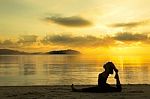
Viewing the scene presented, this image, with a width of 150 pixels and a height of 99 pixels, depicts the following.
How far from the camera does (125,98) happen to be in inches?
699

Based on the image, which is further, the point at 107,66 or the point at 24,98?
the point at 107,66

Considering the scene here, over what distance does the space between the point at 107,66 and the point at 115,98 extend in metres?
2.84

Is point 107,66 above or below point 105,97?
above

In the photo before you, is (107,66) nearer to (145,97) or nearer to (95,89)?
(95,89)

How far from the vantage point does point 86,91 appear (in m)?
21.1

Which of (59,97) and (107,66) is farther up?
(107,66)

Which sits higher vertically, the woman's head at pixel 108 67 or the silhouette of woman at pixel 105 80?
the woman's head at pixel 108 67

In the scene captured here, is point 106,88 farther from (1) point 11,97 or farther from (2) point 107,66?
(1) point 11,97

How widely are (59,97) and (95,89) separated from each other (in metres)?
3.24

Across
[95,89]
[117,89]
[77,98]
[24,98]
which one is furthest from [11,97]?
[117,89]

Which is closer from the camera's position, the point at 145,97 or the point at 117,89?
the point at 145,97

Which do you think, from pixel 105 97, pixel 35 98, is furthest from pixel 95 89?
pixel 35 98

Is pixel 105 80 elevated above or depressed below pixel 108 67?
below

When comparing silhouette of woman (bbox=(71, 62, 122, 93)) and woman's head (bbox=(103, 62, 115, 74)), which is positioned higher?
woman's head (bbox=(103, 62, 115, 74))
